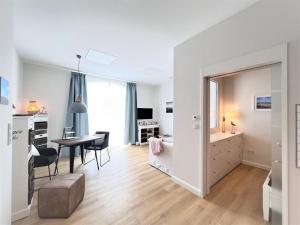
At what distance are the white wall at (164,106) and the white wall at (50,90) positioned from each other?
3673mm

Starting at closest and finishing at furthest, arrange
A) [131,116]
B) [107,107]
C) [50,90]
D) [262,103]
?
[262,103]
[50,90]
[107,107]
[131,116]

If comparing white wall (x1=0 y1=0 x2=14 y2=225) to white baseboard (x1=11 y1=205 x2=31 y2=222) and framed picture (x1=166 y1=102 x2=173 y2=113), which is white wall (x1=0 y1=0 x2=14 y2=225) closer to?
white baseboard (x1=11 y1=205 x2=31 y2=222)

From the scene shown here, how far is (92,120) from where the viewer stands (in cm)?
510

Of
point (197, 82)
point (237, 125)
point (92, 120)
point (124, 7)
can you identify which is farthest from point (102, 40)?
point (237, 125)

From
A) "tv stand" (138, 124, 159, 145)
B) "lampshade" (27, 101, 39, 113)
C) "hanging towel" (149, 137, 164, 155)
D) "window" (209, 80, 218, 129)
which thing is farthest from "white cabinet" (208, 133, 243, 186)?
"lampshade" (27, 101, 39, 113)

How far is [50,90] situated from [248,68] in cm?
472

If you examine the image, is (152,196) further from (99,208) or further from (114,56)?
(114,56)

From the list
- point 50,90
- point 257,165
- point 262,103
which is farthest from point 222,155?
point 50,90

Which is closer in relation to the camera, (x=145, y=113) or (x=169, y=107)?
(x=169, y=107)

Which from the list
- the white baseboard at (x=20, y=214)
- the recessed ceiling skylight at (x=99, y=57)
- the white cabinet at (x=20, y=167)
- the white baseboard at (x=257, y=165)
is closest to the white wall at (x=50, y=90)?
the recessed ceiling skylight at (x=99, y=57)

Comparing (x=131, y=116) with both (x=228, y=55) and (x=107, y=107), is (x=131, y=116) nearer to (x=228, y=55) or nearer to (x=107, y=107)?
(x=107, y=107)

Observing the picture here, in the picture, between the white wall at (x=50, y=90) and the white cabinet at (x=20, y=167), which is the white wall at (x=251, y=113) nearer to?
the white cabinet at (x=20, y=167)

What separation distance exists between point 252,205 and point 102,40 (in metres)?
3.49

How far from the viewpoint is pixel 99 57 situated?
11.3ft
